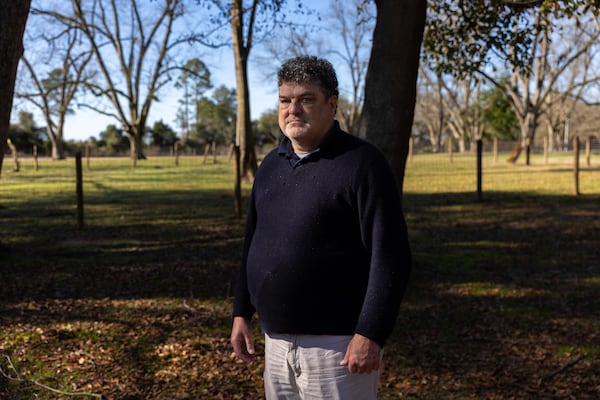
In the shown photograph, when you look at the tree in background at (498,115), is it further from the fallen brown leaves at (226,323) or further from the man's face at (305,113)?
the man's face at (305,113)

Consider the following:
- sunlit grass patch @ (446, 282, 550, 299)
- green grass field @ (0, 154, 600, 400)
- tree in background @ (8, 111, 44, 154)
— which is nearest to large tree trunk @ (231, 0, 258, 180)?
green grass field @ (0, 154, 600, 400)

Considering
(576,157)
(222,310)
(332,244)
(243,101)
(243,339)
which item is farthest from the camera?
(243,101)

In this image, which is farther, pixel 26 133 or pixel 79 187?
pixel 26 133

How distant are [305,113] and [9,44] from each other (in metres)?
3.49

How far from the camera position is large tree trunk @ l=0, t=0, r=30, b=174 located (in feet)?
15.5

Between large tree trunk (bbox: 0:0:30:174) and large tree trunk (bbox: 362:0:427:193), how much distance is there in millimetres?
3652

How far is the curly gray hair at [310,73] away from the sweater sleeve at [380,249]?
0.39 metres

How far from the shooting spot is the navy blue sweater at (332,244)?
2.20 meters

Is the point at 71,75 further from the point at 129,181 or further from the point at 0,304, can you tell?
the point at 0,304

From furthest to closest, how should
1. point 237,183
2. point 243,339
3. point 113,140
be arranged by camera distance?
point 113,140 → point 237,183 → point 243,339

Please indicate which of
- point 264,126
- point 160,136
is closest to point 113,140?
point 160,136

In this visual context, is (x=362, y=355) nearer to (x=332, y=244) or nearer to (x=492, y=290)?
(x=332, y=244)

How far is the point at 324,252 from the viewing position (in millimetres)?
2303

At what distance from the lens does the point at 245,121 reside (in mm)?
20516
